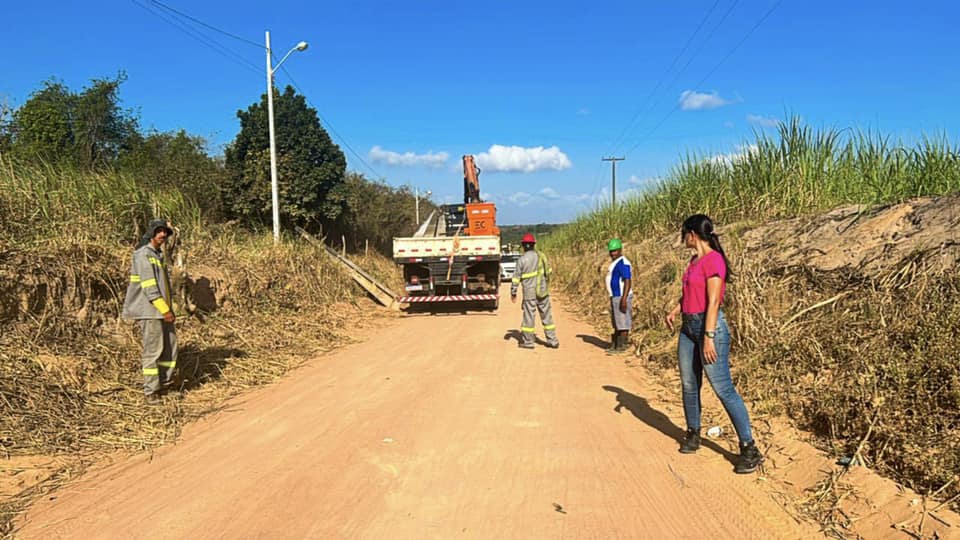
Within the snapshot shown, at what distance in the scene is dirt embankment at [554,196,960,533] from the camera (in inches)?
158

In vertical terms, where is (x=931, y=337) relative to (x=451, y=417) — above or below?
above

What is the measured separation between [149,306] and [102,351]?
127 centimetres

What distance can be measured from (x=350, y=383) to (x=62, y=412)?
301cm

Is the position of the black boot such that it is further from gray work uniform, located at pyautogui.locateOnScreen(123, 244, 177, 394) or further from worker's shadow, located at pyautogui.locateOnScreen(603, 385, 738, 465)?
gray work uniform, located at pyautogui.locateOnScreen(123, 244, 177, 394)

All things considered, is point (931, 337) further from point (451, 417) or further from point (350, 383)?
point (350, 383)

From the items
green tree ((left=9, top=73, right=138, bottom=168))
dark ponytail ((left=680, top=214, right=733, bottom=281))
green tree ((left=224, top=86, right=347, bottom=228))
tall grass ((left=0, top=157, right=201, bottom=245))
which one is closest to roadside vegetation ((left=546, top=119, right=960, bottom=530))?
dark ponytail ((left=680, top=214, right=733, bottom=281))

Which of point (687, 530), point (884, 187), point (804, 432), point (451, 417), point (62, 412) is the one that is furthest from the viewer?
point (884, 187)

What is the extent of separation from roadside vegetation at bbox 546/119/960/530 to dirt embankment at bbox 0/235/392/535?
17.6 feet

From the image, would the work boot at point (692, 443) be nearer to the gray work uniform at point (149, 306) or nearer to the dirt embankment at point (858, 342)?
the dirt embankment at point (858, 342)

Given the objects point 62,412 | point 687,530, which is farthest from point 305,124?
point 687,530

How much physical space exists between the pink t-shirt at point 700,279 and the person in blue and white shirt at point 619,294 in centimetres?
428

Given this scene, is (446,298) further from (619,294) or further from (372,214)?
(372,214)

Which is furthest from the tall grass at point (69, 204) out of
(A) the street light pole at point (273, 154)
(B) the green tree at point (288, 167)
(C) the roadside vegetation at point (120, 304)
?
(B) the green tree at point (288, 167)

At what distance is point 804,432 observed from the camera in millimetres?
5016
